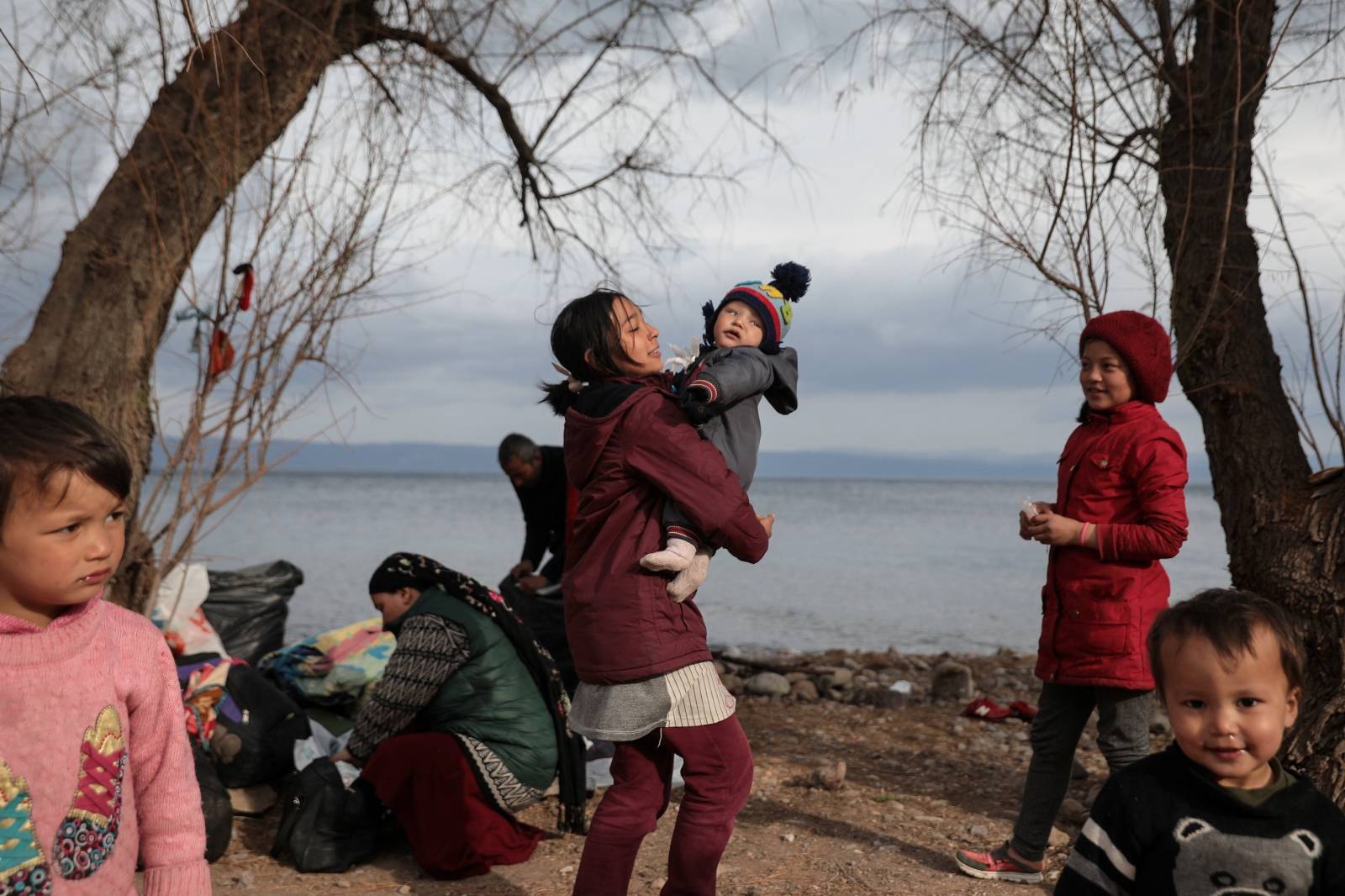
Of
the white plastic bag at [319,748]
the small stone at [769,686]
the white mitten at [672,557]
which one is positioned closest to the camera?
the white mitten at [672,557]

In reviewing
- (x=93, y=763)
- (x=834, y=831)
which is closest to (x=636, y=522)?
(x=93, y=763)

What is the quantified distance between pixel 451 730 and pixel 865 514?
113ft

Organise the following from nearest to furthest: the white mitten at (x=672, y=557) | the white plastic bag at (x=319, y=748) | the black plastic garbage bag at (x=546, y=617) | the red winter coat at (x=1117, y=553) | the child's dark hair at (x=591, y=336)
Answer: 1. the white mitten at (x=672, y=557)
2. the child's dark hair at (x=591, y=336)
3. the red winter coat at (x=1117, y=553)
4. the white plastic bag at (x=319, y=748)
5. the black plastic garbage bag at (x=546, y=617)

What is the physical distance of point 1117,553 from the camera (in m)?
3.33

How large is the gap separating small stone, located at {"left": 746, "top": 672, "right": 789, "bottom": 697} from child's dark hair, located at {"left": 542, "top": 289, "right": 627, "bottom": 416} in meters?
4.62

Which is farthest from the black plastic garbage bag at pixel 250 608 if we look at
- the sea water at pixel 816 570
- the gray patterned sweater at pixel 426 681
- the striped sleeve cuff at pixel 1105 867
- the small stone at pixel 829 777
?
the striped sleeve cuff at pixel 1105 867

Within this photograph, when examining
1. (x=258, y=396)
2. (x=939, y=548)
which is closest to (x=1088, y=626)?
(x=258, y=396)

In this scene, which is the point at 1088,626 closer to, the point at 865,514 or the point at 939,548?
the point at 939,548

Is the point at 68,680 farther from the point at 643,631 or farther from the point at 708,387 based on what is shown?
the point at 708,387

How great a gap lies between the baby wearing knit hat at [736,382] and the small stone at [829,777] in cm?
212

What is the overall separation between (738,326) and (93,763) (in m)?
1.81

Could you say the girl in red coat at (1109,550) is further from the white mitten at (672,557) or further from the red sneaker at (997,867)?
the white mitten at (672,557)

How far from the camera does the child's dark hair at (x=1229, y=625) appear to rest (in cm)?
189

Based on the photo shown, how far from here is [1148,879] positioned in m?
1.91
